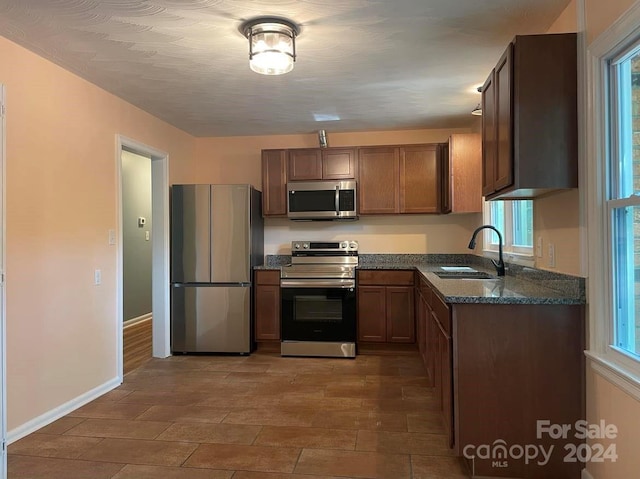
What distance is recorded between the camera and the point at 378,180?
4445mm

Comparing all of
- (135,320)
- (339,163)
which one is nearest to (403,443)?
(339,163)

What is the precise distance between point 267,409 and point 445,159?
9.61 ft

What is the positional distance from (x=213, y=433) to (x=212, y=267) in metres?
1.96

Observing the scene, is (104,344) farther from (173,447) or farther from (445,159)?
(445,159)

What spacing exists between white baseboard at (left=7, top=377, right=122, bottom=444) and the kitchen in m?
0.04

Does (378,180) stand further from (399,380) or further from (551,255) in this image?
(551,255)

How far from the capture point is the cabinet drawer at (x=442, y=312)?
216cm

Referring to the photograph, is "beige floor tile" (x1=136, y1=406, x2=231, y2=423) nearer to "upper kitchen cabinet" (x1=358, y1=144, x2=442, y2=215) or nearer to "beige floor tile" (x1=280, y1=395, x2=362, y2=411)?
"beige floor tile" (x1=280, y1=395, x2=362, y2=411)

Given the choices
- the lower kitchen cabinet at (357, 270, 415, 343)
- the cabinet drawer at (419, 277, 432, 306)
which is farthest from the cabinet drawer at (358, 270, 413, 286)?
the cabinet drawer at (419, 277, 432, 306)

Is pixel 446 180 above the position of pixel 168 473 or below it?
above

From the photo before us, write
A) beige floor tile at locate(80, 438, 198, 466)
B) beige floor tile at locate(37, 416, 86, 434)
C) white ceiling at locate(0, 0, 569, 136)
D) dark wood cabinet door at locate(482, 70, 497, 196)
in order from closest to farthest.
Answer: white ceiling at locate(0, 0, 569, 136), beige floor tile at locate(80, 438, 198, 466), dark wood cabinet door at locate(482, 70, 497, 196), beige floor tile at locate(37, 416, 86, 434)

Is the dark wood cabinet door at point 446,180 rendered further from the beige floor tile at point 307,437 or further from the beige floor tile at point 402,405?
the beige floor tile at point 307,437

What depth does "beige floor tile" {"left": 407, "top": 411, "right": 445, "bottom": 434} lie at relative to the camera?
2.59 metres

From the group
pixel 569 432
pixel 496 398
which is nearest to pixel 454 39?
pixel 496 398
